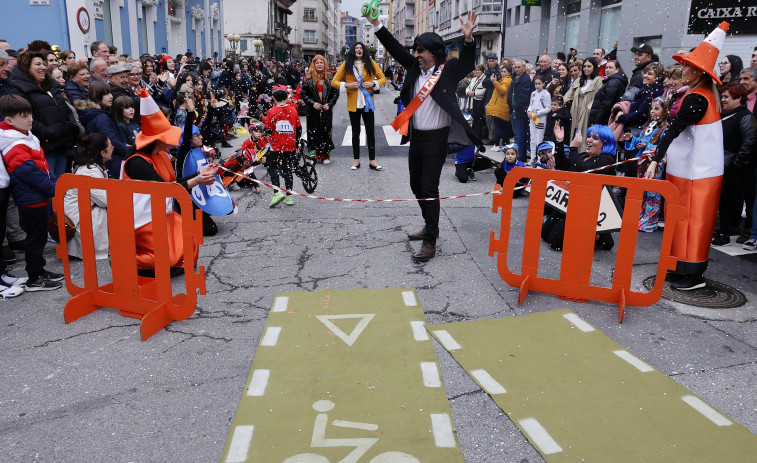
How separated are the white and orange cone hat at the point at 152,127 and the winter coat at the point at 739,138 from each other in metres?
5.56

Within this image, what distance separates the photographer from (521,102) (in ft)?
34.8

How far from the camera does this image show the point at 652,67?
24.9ft

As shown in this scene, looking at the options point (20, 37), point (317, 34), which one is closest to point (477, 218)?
point (20, 37)

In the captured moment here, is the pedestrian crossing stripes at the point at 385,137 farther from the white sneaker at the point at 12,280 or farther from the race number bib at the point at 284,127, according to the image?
the white sneaker at the point at 12,280

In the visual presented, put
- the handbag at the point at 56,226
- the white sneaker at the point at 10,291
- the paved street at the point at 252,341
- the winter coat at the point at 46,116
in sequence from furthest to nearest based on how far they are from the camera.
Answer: the winter coat at the point at 46,116, the handbag at the point at 56,226, the white sneaker at the point at 10,291, the paved street at the point at 252,341

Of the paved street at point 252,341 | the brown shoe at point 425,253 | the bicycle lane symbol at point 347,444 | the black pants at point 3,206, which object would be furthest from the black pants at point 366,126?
the bicycle lane symbol at point 347,444

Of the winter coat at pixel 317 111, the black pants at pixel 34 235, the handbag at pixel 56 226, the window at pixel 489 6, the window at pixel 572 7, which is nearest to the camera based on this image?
the black pants at pixel 34 235

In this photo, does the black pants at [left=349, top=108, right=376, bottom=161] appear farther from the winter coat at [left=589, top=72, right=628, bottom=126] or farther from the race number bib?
the winter coat at [left=589, top=72, right=628, bottom=126]

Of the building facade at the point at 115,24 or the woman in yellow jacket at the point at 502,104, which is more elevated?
the building facade at the point at 115,24

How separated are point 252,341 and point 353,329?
704 millimetres

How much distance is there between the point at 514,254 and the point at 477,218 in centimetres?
137

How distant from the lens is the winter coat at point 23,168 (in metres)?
4.58

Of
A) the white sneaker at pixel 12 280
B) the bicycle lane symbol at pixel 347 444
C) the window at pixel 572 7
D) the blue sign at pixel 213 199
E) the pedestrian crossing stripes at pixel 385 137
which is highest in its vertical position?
the window at pixel 572 7

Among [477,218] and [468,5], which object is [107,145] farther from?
[468,5]
